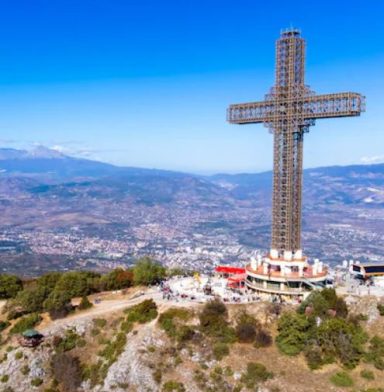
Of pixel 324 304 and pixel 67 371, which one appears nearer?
pixel 67 371

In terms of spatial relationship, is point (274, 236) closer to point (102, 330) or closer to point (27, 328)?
point (102, 330)

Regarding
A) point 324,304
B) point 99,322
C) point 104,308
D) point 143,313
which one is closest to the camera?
point 324,304

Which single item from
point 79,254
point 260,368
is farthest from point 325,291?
point 79,254

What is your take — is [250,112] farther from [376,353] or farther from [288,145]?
[376,353]

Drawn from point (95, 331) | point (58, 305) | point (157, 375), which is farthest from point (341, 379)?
point (58, 305)

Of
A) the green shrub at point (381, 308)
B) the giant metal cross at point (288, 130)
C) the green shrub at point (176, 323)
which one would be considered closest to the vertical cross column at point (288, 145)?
the giant metal cross at point (288, 130)

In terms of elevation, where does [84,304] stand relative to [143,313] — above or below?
below

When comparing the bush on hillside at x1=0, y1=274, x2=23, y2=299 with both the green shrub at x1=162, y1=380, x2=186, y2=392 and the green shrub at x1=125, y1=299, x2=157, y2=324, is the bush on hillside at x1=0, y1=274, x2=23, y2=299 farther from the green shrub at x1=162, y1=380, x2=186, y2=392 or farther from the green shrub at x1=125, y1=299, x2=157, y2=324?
the green shrub at x1=162, y1=380, x2=186, y2=392

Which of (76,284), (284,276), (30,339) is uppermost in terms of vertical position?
(284,276)
